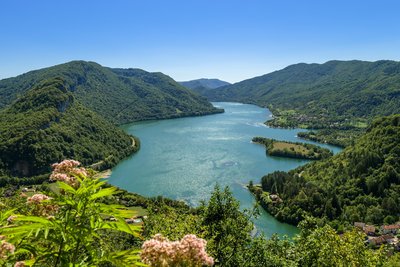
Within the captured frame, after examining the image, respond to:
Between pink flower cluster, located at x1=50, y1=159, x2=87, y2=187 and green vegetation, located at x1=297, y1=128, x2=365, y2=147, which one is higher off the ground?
pink flower cluster, located at x1=50, y1=159, x2=87, y2=187

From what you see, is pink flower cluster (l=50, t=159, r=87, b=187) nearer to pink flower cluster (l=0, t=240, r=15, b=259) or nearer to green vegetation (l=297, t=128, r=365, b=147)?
pink flower cluster (l=0, t=240, r=15, b=259)

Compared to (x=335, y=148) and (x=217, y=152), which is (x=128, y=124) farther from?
(x=335, y=148)

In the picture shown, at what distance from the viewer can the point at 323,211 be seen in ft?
160

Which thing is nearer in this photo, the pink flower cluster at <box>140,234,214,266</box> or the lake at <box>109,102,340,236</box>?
the pink flower cluster at <box>140,234,214,266</box>

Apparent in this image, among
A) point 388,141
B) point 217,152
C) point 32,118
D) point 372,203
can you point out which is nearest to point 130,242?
point 372,203

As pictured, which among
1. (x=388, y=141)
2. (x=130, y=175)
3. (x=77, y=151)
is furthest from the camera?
(x=77, y=151)

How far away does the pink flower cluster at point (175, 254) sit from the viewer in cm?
305

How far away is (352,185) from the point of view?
55062 mm

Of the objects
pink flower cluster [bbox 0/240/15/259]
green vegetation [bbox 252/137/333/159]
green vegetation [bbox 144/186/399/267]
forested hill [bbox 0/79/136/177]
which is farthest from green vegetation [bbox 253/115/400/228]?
pink flower cluster [bbox 0/240/15/259]

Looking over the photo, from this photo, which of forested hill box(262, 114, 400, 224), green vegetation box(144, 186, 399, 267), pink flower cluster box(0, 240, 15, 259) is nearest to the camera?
pink flower cluster box(0, 240, 15, 259)

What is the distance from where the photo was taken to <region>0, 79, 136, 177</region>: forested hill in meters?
70.4

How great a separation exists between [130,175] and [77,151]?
19.1 m

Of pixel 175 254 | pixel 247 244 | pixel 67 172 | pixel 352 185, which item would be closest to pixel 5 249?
pixel 175 254

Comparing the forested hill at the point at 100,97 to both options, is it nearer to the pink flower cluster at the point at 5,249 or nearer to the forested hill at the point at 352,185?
the forested hill at the point at 352,185
